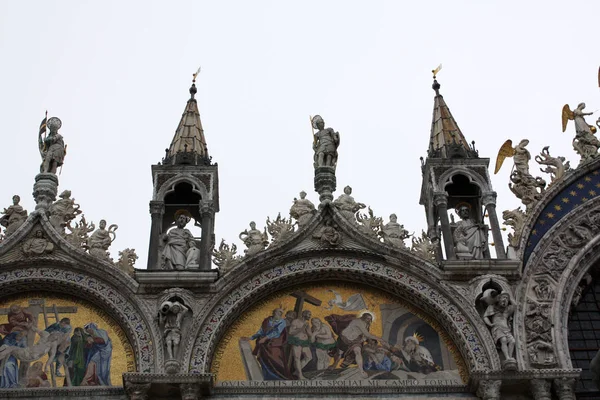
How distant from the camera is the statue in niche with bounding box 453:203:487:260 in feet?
52.3

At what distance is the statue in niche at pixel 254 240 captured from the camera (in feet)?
51.2

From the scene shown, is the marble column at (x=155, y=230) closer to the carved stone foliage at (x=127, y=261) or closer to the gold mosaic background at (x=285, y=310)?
the carved stone foliage at (x=127, y=261)

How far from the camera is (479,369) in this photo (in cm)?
1425

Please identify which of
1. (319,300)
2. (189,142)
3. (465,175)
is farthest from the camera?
(189,142)

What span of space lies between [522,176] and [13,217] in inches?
310

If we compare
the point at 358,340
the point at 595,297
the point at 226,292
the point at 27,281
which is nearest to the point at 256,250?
the point at 226,292

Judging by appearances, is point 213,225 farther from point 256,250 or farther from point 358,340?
point 358,340

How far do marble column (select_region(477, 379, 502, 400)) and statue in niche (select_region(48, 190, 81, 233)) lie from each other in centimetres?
652

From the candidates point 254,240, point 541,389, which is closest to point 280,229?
point 254,240

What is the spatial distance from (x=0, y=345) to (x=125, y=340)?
1745mm

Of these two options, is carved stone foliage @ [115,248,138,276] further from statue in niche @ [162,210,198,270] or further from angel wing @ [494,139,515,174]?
angel wing @ [494,139,515,174]

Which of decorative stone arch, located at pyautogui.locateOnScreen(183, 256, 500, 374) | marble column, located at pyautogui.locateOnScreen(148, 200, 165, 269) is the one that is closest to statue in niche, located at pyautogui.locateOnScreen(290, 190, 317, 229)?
decorative stone arch, located at pyautogui.locateOnScreen(183, 256, 500, 374)

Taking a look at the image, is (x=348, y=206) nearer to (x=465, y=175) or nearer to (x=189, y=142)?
(x=465, y=175)

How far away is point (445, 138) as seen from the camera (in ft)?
56.9
